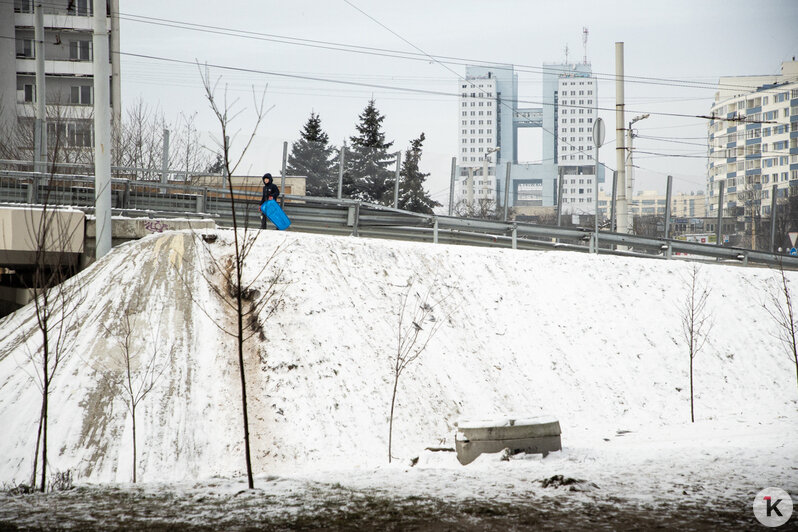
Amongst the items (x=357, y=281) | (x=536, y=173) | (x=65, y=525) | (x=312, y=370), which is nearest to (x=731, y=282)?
(x=357, y=281)

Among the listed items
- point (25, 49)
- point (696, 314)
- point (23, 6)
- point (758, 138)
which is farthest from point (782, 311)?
point (758, 138)

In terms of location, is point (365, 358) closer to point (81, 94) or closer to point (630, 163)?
point (630, 163)

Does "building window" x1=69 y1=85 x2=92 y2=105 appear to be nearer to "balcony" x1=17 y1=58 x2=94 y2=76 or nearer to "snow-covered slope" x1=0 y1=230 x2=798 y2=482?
"balcony" x1=17 y1=58 x2=94 y2=76

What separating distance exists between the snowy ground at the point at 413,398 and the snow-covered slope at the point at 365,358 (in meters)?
0.04

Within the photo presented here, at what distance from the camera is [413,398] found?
12383 millimetres

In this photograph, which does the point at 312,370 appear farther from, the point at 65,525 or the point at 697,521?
the point at 697,521

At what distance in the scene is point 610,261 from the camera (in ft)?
59.4

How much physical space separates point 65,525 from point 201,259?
25.2 ft

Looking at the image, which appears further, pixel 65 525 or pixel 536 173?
pixel 536 173

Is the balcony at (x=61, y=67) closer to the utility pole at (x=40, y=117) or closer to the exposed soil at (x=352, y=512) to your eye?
the utility pole at (x=40, y=117)

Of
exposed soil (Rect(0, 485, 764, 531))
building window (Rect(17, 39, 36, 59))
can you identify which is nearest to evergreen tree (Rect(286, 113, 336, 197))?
exposed soil (Rect(0, 485, 764, 531))

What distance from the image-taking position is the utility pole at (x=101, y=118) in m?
13.0
